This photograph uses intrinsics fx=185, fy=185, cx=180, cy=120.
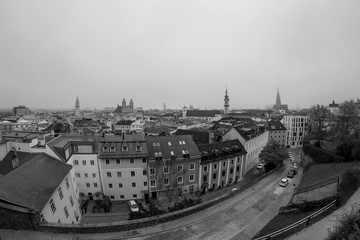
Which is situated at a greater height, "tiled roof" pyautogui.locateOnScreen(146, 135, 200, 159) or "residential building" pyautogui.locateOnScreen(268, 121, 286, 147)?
"tiled roof" pyautogui.locateOnScreen(146, 135, 200, 159)

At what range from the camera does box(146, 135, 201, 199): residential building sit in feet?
92.1

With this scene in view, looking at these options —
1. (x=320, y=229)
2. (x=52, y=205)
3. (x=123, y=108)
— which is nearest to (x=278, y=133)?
(x=320, y=229)

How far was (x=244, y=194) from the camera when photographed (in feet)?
76.7

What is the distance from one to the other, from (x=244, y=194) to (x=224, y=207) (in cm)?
443

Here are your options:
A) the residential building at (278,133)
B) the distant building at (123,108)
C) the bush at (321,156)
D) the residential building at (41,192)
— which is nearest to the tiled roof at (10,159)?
the residential building at (41,192)

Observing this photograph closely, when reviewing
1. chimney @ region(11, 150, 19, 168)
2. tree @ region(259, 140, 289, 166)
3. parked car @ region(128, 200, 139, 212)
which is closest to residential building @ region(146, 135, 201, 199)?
parked car @ region(128, 200, 139, 212)

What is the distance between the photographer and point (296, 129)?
62.9m

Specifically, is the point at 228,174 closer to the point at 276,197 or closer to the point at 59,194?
the point at 276,197

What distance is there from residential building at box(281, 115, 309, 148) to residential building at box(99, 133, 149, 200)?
2129 inches

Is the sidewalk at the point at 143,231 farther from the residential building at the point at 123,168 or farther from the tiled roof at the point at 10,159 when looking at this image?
the residential building at the point at 123,168

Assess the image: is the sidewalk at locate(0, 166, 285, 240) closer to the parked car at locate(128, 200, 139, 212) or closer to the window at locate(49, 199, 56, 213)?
the window at locate(49, 199, 56, 213)

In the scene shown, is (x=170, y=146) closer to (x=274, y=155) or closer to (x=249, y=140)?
(x=249, y=140)

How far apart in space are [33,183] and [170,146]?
59.4 ft

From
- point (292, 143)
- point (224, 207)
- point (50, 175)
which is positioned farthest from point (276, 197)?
point (292, 143)
